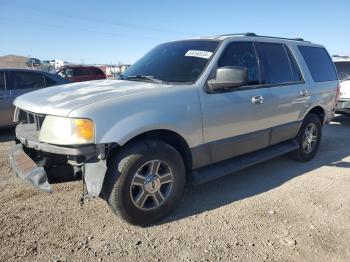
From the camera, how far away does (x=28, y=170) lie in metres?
3.14

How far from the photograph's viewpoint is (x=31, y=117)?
3.67m

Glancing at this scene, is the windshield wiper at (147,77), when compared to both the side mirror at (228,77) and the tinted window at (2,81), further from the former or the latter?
the tinted window at (2,81)

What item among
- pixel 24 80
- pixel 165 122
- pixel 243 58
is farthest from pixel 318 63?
pixel 24 80

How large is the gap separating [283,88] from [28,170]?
138 inches

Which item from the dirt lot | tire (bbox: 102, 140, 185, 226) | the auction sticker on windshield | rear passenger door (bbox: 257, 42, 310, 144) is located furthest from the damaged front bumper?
rear passenger door (bbox: 257, 42, 310, 144)

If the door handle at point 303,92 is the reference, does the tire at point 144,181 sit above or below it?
below

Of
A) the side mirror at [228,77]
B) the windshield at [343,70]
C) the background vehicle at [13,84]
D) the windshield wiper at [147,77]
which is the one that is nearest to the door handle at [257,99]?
the side mirror at [228,77]

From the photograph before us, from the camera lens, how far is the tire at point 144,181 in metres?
3.10

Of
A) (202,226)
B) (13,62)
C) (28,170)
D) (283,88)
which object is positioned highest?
(13,62)

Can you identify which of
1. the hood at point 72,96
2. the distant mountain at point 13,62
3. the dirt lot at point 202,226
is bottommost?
the dirt lot at point 202,226

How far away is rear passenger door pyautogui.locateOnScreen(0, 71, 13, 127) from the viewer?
6965 mm

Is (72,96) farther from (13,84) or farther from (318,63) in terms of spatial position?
(13,84)

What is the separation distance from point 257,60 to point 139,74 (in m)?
1.61

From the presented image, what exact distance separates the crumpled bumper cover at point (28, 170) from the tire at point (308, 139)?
4.04m
